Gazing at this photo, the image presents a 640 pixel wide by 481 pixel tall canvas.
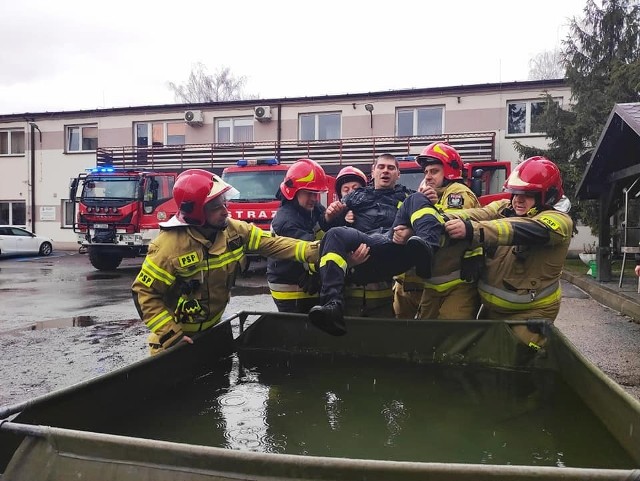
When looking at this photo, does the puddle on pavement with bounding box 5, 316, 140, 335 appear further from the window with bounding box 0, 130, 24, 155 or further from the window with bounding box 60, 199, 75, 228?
the window with bounding box 0, 130, 24, 155

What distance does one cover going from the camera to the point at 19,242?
69.4 ft

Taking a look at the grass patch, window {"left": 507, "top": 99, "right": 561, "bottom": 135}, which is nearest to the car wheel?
window {"left": 507, "top": 99, "right": 561, "bottom": 135}

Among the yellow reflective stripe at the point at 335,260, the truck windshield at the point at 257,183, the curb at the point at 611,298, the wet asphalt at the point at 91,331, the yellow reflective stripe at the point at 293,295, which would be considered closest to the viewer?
the yellow reflective stripe at the point at 335,260

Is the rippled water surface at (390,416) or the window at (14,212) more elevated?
the window at (14,212)

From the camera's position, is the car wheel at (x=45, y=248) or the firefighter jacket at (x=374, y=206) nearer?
the firefighter jacket at (x=374, y=206)

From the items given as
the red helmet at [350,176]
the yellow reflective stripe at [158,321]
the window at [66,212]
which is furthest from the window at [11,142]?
the yellow reflective stripe at [158,321]

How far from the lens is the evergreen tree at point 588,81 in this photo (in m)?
14.7

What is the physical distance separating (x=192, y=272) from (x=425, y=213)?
142 centimetres

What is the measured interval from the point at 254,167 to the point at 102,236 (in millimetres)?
4770

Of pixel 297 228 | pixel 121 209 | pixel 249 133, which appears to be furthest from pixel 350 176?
pixel 249 133

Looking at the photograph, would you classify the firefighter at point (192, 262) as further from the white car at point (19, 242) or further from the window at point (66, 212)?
the window at point (66, 212)

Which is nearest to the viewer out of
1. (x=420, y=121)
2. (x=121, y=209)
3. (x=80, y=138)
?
(x=121, y=209)

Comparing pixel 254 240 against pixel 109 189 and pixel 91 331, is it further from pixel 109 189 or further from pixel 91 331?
pixel 109 189

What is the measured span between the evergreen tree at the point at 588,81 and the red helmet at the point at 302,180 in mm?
12605
